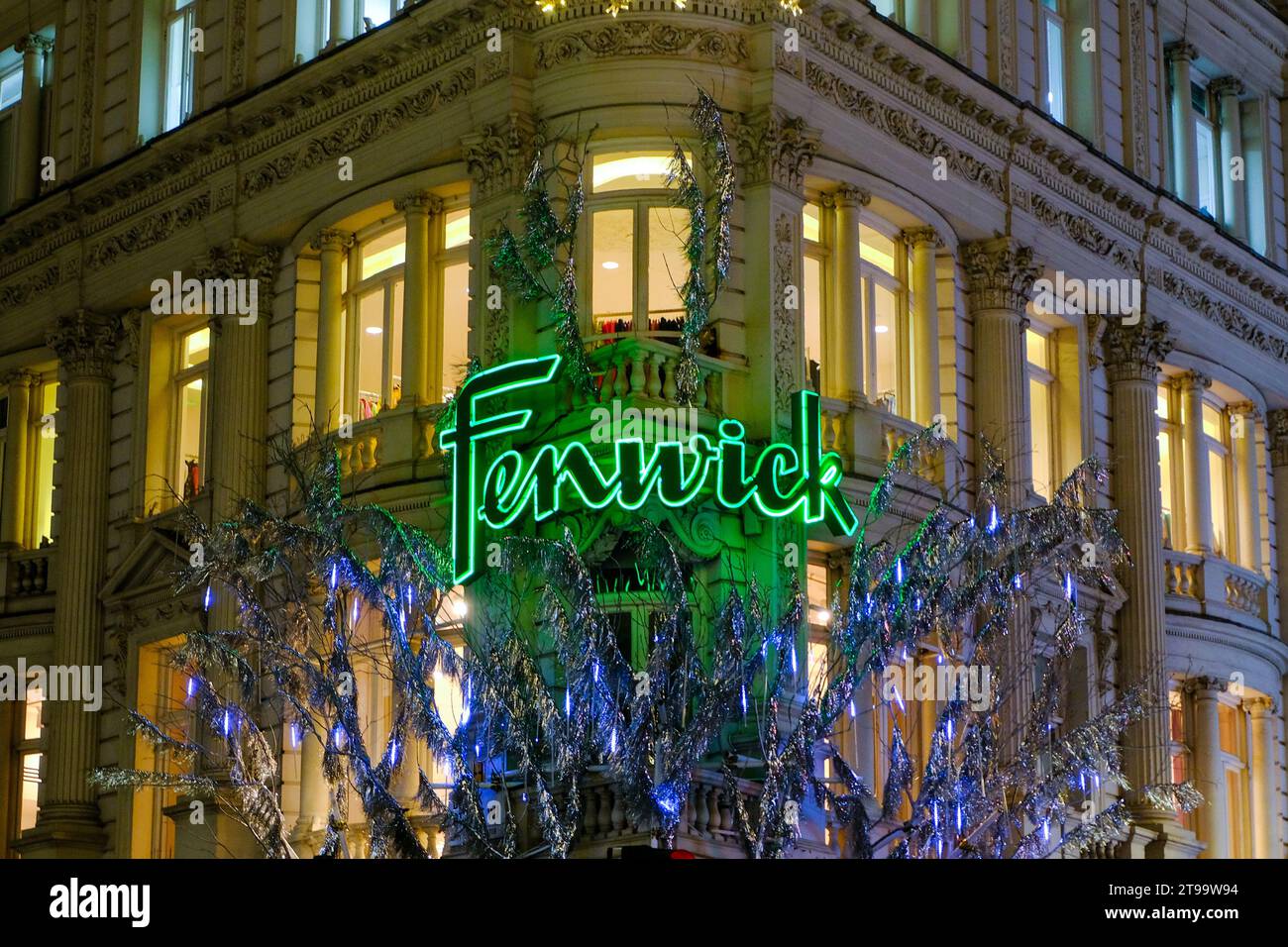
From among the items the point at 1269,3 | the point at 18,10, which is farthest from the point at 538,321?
the point at 1269,3

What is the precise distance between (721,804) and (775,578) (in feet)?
9.89

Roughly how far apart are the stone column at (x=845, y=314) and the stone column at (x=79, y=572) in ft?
40.2

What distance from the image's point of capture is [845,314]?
33.5m

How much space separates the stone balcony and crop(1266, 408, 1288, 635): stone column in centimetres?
142

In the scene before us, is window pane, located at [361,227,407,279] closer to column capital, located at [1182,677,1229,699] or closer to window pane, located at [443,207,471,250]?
window pane, located at [443,207,471,250]

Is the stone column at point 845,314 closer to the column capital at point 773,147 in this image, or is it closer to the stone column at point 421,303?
the column capital at point 773,147

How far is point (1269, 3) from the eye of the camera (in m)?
45.4

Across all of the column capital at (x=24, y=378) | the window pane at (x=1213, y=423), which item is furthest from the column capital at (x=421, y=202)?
the window pane at (x=1213, y=423)

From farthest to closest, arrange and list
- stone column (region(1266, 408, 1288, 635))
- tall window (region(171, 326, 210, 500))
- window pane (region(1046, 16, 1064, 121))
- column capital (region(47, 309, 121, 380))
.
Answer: stone column (region(1266, 408, 1288, 635)), column capital (region(47, 309, 121, 380)), window pane (region(1046, 16, 1064, 121)), tall window (region(171, 326, 210, 500))

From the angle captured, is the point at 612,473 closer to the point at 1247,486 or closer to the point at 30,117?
the point at 1247,486

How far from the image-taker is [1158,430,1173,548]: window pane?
4078 centimetres

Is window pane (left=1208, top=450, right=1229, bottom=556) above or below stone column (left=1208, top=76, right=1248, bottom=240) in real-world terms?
below

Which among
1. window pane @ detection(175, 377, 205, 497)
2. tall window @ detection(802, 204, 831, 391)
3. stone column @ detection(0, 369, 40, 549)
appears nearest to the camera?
tall window @ detection(802, 204, 831, 391)

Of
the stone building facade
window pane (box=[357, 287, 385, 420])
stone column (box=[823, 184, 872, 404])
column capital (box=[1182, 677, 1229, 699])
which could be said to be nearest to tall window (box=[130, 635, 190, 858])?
the stone building facade
